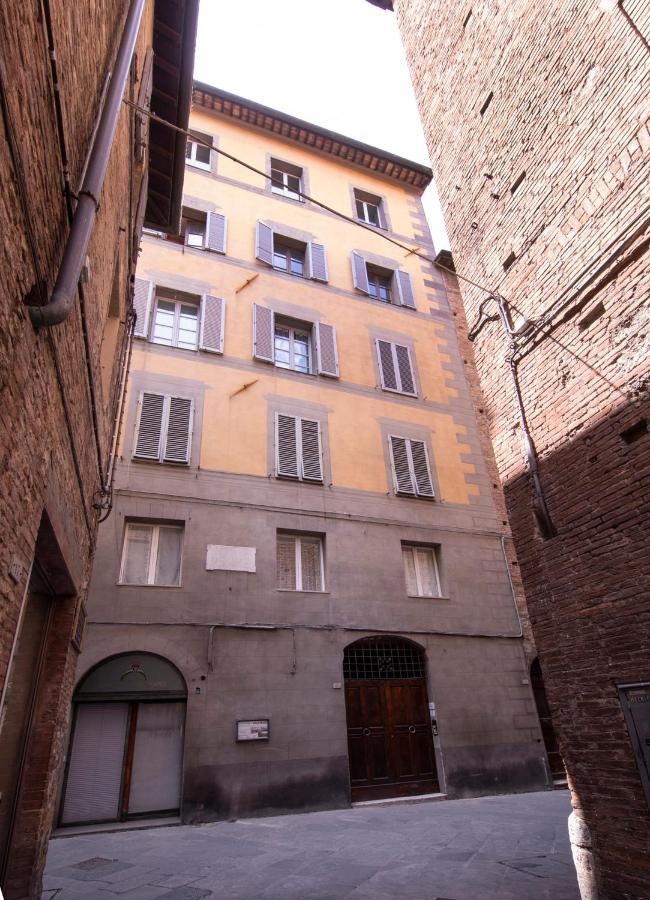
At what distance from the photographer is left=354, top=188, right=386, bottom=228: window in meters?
17.7

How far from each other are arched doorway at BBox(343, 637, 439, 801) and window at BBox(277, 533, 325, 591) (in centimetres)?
148

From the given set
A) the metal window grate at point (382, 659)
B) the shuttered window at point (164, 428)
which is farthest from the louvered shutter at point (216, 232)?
the metal window grate at point (382, 659)

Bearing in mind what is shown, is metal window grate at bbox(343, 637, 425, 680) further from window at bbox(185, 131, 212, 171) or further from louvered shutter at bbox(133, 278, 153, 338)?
window at bbox(185, 131, 212, 171)

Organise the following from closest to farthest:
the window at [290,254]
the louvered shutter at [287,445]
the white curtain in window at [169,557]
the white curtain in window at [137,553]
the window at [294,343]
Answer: the white curtain in window at [137,553] < the white curtain in window at [169,557] < the louvered shutter at [287,445] < the window at [294,343] < the window at [290,254]

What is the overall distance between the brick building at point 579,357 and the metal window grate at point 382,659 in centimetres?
577

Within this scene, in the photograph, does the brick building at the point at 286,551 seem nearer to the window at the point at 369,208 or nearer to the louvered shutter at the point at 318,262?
the louvered shutter at the point at 318,262

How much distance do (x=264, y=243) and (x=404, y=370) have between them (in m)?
5.01

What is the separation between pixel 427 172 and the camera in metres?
18.6

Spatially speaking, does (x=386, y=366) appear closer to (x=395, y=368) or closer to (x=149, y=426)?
(x=395, y=368)

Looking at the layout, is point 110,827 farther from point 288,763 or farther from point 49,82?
point 49,82

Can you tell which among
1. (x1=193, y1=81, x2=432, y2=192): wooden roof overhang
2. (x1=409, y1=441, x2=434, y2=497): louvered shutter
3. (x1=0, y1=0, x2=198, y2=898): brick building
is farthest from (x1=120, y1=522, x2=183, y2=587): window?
(x1=193, y1=81, x2=432, y2=192): wooden roof overhang

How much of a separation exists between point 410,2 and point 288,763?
14233mm

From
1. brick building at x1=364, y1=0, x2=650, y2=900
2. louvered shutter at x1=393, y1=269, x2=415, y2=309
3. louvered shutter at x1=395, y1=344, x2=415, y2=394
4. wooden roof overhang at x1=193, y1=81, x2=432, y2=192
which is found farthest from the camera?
wooden roof overhang at x1=193, y1=81, x2=432, y2=192

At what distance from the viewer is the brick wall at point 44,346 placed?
2.42m
